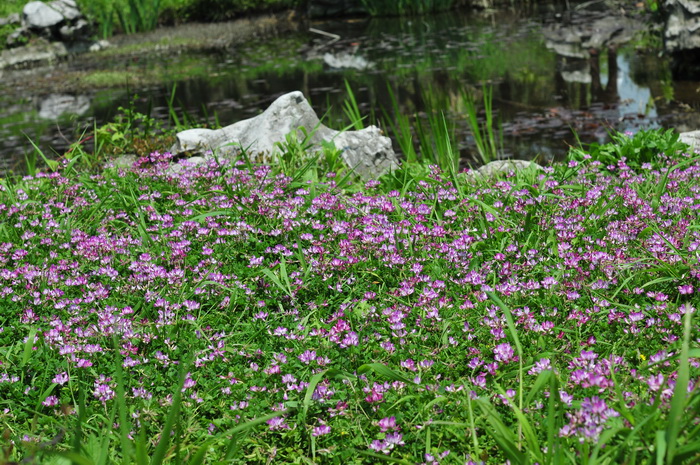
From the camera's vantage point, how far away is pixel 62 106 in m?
15.1

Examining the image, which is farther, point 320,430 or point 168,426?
point 320,430

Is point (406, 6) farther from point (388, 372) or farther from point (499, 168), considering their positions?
point (388, 372)

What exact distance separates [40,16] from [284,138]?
20.1 m

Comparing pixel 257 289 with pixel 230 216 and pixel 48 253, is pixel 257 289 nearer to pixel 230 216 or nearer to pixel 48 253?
pixel 230 216

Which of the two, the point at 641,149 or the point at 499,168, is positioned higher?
the point at 641,149

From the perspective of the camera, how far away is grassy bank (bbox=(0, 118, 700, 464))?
2.42 metres

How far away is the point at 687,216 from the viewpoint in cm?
404

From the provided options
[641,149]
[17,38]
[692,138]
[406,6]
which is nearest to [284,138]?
[641,149]

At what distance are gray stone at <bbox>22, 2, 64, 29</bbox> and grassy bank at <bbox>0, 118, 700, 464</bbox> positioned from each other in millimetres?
20888

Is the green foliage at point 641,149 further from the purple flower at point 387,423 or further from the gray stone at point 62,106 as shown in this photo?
the gray stone at point 62,106

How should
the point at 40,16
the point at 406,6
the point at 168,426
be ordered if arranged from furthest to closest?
the point at 406,6 < the point at 40,16 < the point at 168,426

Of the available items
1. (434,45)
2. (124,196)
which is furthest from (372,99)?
(124,196)

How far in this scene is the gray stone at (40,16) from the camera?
2289 cm

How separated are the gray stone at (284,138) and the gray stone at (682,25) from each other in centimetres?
725
